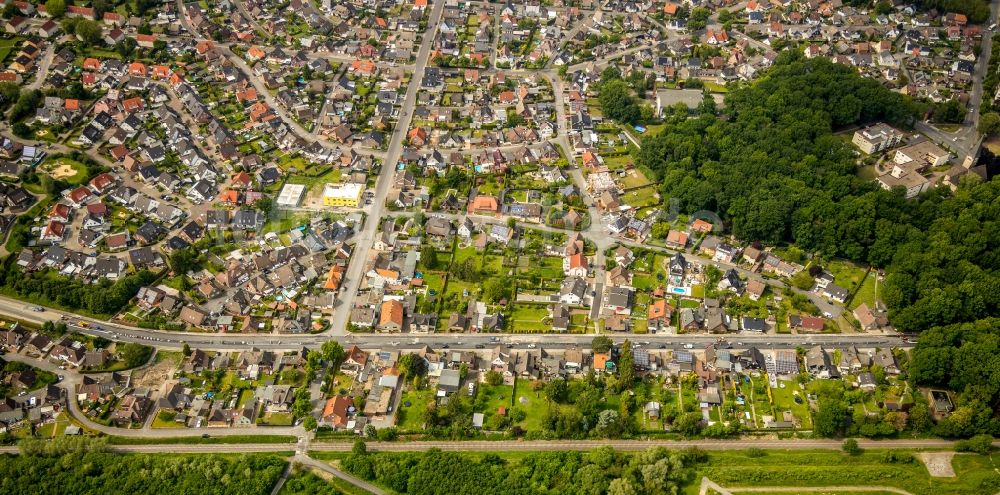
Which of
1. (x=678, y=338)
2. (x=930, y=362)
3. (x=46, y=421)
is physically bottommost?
(x=46, y=421)

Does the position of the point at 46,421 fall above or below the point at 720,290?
below

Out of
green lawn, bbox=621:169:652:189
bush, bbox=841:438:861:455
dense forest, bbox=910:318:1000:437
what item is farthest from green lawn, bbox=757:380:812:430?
green lawn, bbox=621:169:652:189

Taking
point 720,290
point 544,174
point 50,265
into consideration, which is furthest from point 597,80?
point 50,265

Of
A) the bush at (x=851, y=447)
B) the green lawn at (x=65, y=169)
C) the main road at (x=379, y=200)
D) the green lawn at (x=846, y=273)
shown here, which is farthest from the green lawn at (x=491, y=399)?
the green lawn at (x=65, y=169)

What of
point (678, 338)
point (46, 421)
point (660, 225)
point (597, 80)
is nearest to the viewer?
point (46, 421)

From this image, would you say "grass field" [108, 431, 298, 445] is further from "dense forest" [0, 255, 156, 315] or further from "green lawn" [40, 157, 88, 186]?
"green lawn" [40, 157, 88, 186]

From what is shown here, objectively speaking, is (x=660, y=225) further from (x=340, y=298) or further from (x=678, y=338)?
(x=340, y=298)

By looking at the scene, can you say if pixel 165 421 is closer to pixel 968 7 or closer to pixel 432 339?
pixel 432 339
